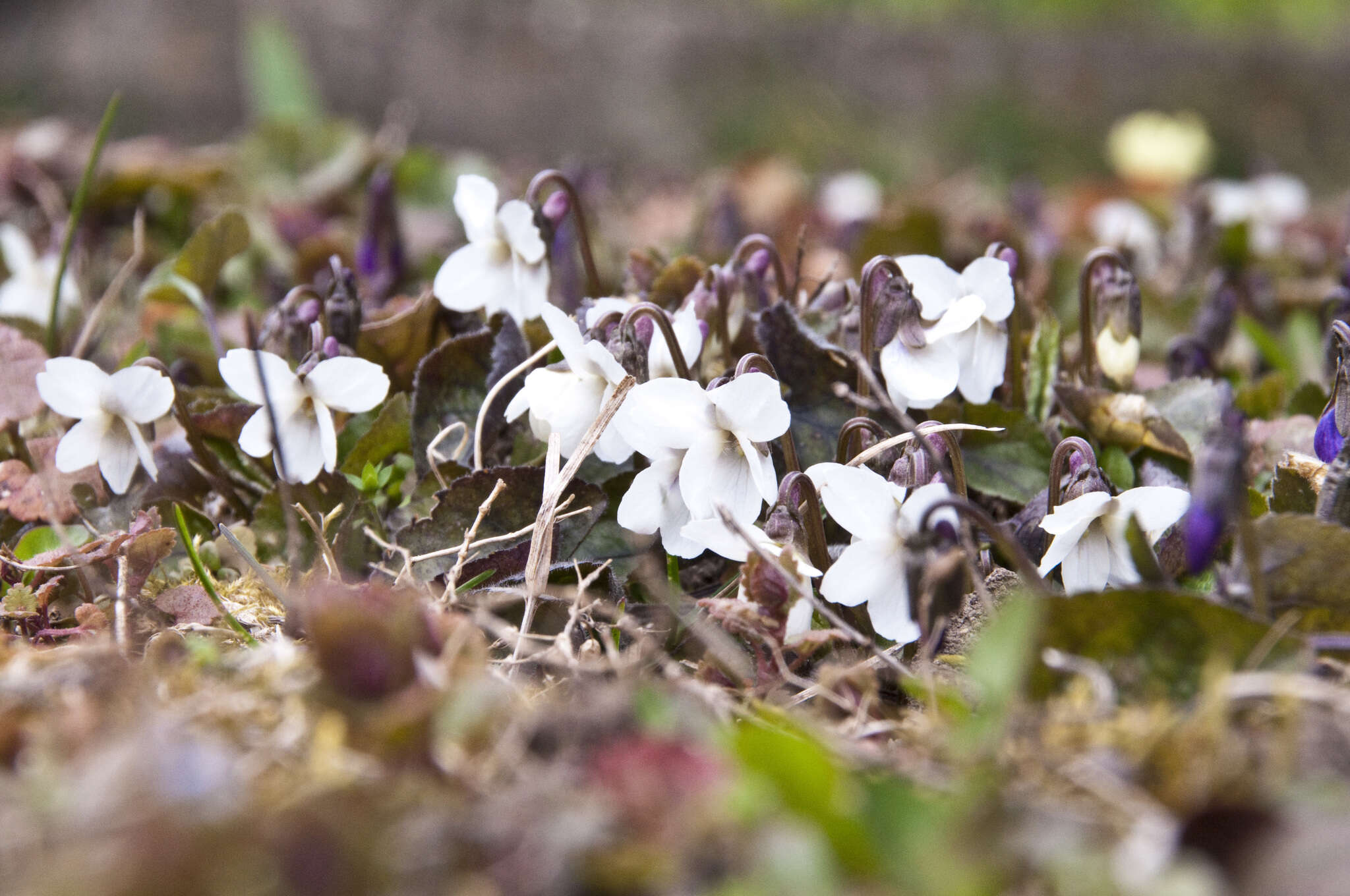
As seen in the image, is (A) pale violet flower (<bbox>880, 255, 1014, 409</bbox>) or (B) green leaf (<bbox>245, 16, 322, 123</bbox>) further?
(B) green leaf (<bbox>245, 16, 322, 123</bbox>)

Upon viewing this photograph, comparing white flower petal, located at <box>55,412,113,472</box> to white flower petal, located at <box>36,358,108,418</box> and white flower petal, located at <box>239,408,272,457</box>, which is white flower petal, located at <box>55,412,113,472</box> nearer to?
white flower petal, located at <box>36,358,108,418</box>

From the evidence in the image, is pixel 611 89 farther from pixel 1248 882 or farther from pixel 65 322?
pixel 1248 882

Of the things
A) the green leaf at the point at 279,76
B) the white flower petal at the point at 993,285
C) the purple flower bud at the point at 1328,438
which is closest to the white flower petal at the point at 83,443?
the white flower petal at the point at 993,285

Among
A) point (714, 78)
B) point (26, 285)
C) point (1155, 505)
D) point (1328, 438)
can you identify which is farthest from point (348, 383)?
point (714, 78)

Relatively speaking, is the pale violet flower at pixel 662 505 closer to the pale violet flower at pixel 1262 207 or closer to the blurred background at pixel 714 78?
the pale violet flower at pixel 1262 207

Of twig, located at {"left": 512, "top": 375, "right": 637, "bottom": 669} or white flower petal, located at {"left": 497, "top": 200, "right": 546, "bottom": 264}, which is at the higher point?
white flower petal, located at {"left": 497, "top": 200, "right": 546, "bottom": 264}

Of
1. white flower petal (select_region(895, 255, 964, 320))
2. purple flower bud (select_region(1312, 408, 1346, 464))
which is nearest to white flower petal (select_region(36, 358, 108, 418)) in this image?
white flower petal (select_region(895, 255, 964, 320))

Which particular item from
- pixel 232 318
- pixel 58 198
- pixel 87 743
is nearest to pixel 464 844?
pixel 87 743
